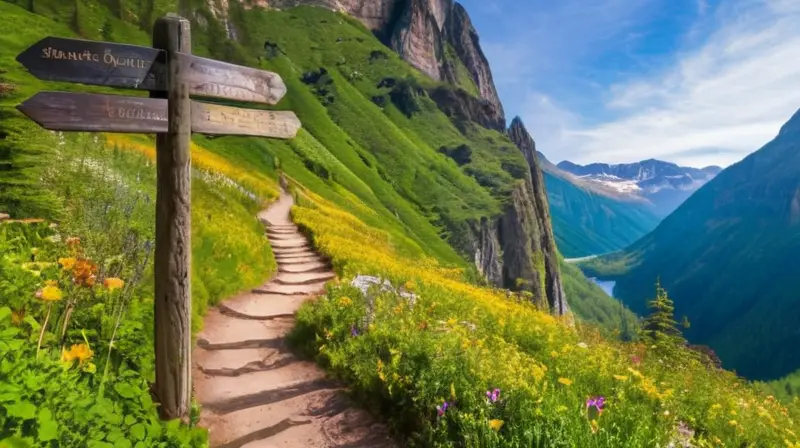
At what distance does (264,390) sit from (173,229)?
3398 millimetres

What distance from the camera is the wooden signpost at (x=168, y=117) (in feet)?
14.8

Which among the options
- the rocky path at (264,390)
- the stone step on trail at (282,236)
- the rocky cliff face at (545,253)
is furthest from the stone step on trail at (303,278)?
the rocky cliff face at (545,253)

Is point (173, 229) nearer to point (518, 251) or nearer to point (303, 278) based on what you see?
point (303, 278)

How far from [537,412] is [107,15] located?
111 metres

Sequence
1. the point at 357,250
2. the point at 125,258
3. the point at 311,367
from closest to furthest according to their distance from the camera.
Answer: the point at 125,258
the point at 311,367
the point at 357,250

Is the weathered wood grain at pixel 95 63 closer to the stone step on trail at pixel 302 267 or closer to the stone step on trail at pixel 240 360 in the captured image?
the stone step on trail at pixel 240 360

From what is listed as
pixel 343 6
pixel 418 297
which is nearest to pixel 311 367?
pixel 418 297

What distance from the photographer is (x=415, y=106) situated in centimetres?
16275

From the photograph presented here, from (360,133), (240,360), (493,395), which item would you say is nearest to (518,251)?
(360,133)

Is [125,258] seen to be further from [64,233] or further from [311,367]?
[311,367]

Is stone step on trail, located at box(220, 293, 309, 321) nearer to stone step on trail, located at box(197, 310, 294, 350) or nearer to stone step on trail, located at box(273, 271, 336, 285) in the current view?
stone step on trail, located at box(197, 310, 294, 350)

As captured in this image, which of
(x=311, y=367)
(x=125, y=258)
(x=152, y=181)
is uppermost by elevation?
(x=152, y=181)

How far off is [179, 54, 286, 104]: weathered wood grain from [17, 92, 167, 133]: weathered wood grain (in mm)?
467

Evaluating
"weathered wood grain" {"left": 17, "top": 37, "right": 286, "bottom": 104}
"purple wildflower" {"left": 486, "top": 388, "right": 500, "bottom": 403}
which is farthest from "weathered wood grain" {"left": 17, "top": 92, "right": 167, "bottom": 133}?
"purple wildflower" {"left": 486, "top": 388, "right": 500, "bottom": 403}
